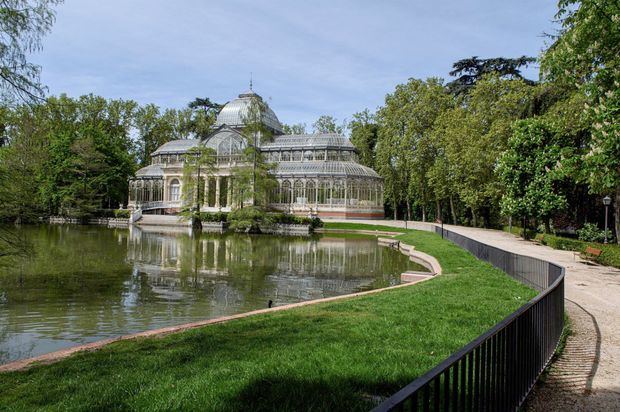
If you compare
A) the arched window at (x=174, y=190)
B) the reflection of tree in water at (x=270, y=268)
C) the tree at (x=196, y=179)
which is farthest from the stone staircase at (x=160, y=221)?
the reflection of tree in water at (x=270, y=268)

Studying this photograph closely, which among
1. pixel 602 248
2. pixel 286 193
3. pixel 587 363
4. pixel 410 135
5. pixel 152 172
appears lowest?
pixel 587 363

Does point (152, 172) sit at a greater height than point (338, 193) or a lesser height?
greater

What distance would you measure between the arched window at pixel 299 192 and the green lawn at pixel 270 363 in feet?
135

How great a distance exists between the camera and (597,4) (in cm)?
1237

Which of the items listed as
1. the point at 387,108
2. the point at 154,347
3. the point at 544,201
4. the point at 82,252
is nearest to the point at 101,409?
the point at 154,347

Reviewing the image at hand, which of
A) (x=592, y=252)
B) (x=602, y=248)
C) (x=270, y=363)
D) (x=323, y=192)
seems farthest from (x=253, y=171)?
(x=270, y=363)

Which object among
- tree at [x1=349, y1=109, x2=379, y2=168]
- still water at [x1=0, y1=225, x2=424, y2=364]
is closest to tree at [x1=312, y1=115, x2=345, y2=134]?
tree at [x1=349, y1=109, x2=379, y2=168]

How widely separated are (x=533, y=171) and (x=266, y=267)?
1734 cm

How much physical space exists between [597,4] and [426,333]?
37.3ft

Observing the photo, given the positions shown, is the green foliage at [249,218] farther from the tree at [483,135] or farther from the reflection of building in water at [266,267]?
the tree at [483,135]

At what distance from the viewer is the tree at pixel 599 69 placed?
12188mm

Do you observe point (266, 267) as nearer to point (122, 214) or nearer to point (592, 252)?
point (592, 252)

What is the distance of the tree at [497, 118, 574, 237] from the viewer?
80.9ft

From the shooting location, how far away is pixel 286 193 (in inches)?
1998
